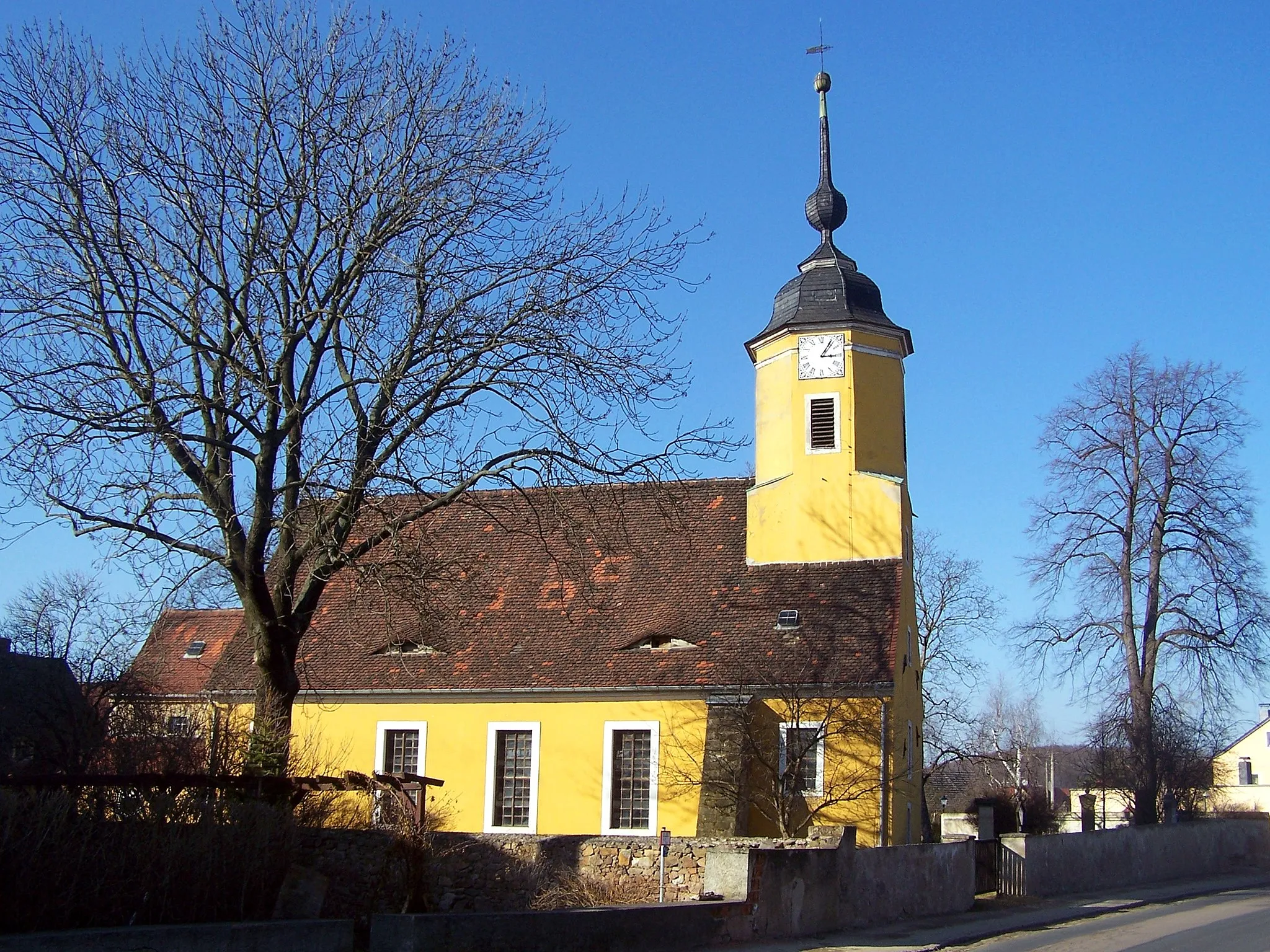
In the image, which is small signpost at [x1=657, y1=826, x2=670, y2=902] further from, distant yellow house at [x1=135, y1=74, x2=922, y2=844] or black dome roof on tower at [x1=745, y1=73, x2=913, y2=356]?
black dome roof on tower at [x1=745, y1=73, x2=913, y2=356]

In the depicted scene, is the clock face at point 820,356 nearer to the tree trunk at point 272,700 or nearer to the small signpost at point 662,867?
the small signpost at point 662,867

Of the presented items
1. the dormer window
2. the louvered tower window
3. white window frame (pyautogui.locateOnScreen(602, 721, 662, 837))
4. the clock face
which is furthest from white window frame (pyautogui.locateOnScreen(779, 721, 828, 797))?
the clock face

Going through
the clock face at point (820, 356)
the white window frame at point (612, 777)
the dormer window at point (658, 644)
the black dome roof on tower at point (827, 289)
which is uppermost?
the black dome roof on tower at point (827, 289)

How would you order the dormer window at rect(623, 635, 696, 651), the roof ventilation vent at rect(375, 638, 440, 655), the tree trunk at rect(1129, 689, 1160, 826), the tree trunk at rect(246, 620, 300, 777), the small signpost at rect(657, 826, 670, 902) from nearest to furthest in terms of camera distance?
the tree trunk at rect(246, 620, 300, 777), the small signpost at rect(657, 826, 670, 902), the dormer window at rect(623, 635, 696, 651), the roof ventilation vent at rect(375, 638, 440, 655), the tree trunk at rect(1129, 689, 1160, 826)

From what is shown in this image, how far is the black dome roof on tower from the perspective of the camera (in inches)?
1111

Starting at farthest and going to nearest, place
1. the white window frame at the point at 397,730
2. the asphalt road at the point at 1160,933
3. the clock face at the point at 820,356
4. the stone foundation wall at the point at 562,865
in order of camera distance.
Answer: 1. the clock face at the point at 820,356
2. the white window frame at the point at 397,730
3. the stone foundation wall at the point at 562,865
4. the asphalt road at the point at 1160,933

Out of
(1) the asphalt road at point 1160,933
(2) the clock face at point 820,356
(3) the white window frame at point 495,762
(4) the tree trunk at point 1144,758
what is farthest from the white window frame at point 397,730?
(4) the tree trunk at point 1144,758

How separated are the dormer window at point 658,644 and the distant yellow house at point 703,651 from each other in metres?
0.05

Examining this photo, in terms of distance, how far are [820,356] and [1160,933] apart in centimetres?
1461

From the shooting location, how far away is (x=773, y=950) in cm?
1412

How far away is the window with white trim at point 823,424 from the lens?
27656mm

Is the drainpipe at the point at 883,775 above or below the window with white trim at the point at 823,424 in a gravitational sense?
below

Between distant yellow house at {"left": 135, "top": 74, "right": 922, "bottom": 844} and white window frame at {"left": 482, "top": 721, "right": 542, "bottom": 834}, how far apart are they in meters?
0.05

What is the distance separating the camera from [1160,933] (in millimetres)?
17000
